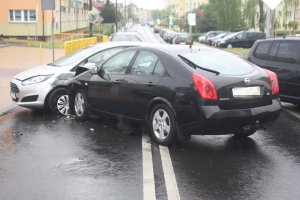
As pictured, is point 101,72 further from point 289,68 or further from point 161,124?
point 289,68

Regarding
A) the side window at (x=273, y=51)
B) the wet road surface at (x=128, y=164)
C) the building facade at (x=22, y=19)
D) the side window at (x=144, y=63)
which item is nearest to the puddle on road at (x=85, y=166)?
the wet road surface at (x=128, y=164)

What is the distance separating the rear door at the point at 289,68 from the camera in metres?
9.55

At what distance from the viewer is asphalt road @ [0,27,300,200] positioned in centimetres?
492

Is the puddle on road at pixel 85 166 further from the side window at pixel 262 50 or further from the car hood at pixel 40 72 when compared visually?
the side window at pixel 262 50

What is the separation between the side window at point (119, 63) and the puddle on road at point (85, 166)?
2056 mm

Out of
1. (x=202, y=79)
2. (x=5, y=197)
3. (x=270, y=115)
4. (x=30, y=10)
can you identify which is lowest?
(x=5, y=197)

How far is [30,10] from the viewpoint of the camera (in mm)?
44938

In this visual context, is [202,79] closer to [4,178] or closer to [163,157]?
[163,157]

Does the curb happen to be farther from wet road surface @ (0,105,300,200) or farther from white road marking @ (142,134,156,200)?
white road marking @ (142,134,156,200)

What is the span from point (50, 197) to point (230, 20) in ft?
192

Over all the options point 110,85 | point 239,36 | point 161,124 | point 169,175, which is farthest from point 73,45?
point 239,36

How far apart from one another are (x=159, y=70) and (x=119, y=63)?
1.06 m

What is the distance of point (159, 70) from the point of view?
7039 mm

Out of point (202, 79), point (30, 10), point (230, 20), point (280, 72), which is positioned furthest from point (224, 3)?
point (202, 79)
